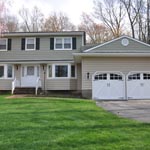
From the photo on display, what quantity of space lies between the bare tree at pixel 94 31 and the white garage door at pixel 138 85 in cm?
2121

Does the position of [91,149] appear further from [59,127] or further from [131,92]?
[131,92]

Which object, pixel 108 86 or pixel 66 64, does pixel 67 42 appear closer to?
pixel 66 64

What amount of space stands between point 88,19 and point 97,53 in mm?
26393

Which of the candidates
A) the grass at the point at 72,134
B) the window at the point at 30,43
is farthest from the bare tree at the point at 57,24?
the grass at the point at 72,134

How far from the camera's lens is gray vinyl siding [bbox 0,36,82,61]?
24656 millimetres

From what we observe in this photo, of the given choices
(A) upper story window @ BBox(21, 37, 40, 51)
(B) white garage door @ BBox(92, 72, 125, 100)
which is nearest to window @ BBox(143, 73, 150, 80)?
(B) white garage door @ BBox(92, 72, 125, 100)

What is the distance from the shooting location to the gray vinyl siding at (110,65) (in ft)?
67.4

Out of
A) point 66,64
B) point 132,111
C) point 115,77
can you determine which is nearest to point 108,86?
point 115,77

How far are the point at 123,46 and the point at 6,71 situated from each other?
10.6 meters

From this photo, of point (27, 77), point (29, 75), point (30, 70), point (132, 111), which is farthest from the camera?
point (30, 70)

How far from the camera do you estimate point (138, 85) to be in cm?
2042

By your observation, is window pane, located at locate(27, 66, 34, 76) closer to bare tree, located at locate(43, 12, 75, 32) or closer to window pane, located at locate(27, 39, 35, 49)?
window pane, located at locate(27, 39, 35, 49)

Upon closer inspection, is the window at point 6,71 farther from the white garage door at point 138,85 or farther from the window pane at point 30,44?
the white garage door at point 138,85

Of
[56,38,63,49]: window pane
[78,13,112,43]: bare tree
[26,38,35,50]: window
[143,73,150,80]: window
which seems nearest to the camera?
[143,73,150,80]: window
